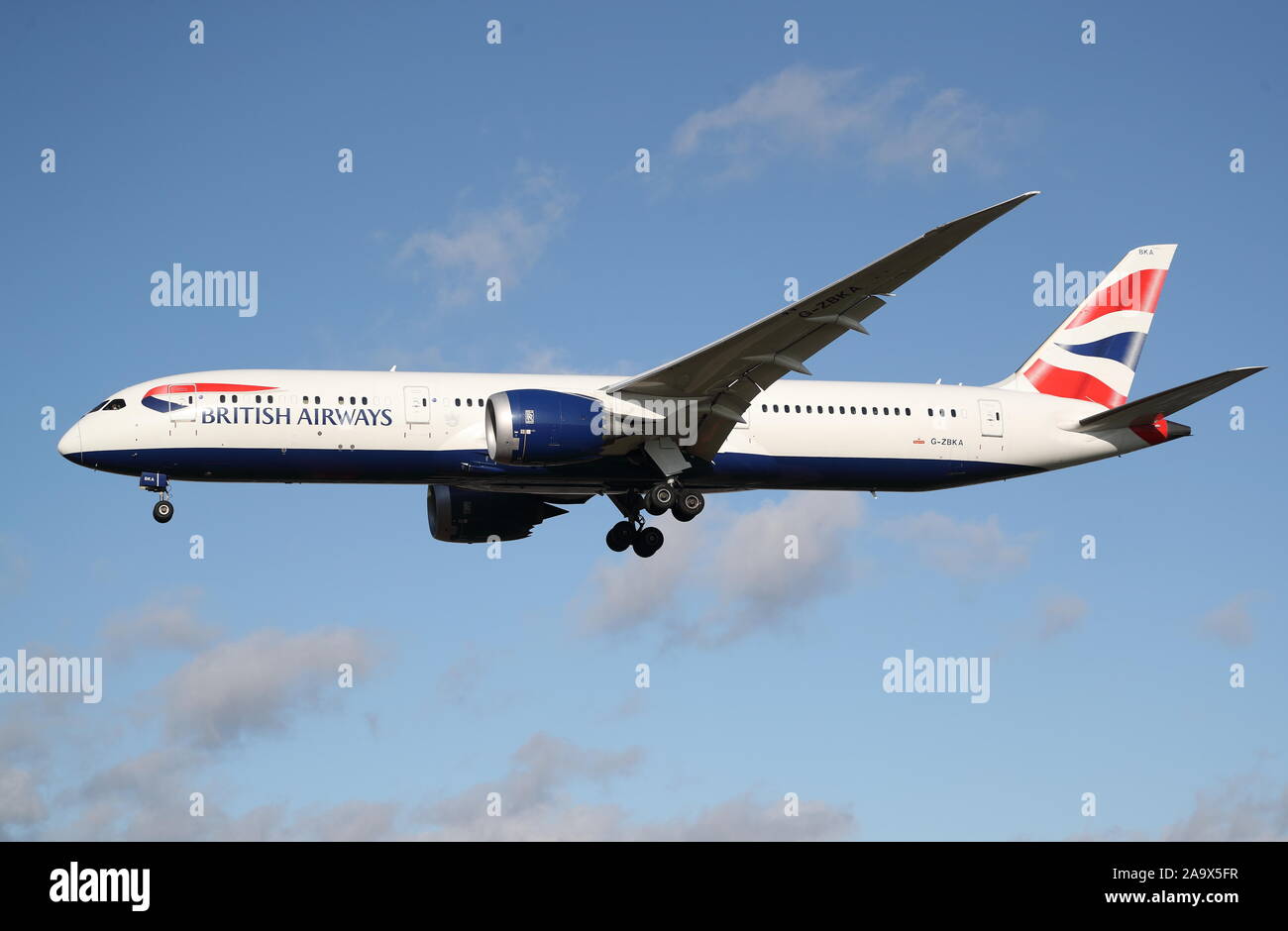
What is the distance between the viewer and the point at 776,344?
35438 millimetres

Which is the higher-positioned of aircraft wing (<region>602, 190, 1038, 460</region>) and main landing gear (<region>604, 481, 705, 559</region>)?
aircraft wing (<region>602, 190, 1038, 460</region>)

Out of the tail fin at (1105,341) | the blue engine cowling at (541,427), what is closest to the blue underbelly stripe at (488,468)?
the blue engine cowling at (541,427)

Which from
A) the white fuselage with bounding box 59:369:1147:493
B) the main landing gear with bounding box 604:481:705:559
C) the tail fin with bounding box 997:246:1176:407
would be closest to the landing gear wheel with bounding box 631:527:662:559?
the main landing gear with bounding box 604:481:705:559

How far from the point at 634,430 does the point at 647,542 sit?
215 inches

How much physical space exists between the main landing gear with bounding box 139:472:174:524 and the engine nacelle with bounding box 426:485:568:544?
8605 millimetres

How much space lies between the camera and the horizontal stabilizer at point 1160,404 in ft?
118

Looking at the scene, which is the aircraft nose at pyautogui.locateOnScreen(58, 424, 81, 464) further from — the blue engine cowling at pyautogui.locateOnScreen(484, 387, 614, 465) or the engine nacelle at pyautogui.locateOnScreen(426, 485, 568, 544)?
the engine nacelle at pyautogui.locateOnScreen(426, 485, 568, 544)

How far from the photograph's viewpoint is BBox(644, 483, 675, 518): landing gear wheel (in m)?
38.9

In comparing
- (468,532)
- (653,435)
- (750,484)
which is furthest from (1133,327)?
(468,532)

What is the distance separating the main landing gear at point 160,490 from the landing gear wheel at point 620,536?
11761 millimetres

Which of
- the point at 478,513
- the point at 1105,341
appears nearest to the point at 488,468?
the point at 478,513

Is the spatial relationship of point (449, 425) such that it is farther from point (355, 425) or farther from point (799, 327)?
point (799, 327)

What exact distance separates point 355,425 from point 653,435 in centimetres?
724

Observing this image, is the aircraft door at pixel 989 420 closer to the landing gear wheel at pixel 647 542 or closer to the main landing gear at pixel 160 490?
the landing gear wheel at pixel 647 542
